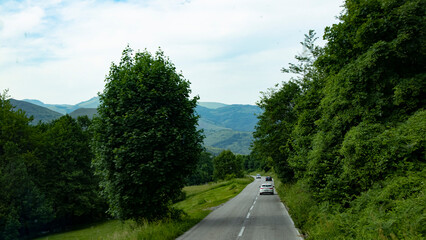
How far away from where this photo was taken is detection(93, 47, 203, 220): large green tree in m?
14.5

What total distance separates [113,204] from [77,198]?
27306 mm

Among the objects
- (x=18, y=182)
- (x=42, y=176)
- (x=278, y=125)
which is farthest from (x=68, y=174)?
(x=278, y=125)

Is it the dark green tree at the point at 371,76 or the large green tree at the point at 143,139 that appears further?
the large green tree at the point at 143,139

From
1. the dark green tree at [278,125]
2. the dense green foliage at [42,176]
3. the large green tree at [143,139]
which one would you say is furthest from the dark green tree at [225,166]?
the large green tree at [143,139]

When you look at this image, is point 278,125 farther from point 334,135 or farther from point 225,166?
point 225,166

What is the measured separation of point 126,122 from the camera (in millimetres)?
14789

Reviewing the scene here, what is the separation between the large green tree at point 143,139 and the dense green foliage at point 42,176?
66.1 feet

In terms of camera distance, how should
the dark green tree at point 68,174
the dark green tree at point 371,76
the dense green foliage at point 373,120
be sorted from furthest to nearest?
the dark green tree at point 68,174, the dark green tree at point 371,76, the dense green foliage at point 373,120

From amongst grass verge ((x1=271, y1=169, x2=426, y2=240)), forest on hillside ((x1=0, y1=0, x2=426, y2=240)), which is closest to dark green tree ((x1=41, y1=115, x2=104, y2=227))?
forest on hillside ((x1=0, y1=0, x2=426, y2=240))

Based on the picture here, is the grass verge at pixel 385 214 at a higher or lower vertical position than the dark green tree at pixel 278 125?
lower

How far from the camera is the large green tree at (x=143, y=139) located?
14.5 metres

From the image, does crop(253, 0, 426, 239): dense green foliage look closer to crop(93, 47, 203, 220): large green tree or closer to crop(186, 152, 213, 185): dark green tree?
crop(93, 47, 203, 220): large green tree

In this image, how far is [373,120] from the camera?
10.1 metres

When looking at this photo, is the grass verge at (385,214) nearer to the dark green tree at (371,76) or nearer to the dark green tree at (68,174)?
the dark green tree at (371,76)
